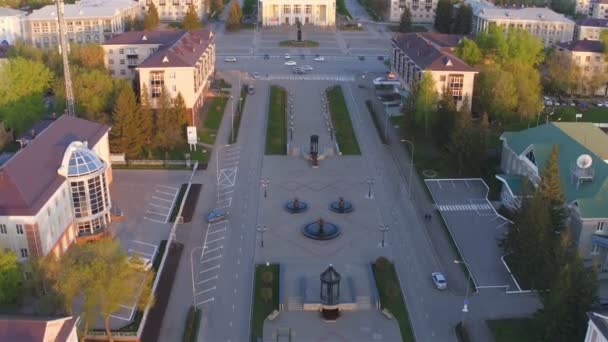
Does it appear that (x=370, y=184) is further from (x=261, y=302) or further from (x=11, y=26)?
(x=11, y=26)

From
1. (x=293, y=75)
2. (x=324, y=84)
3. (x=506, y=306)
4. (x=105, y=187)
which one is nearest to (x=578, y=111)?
(x=324, y=84)

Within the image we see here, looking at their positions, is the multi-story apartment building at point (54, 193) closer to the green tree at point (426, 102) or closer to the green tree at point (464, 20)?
the green tree at point (426, 102)

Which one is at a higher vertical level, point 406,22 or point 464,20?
point 464,20

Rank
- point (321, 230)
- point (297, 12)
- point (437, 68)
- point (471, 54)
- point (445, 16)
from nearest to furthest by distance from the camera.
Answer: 1. point (321, 230)
2. point (437, 68)
3. point (471, 54)
4. point (445, 16)
5. point (297, 12)

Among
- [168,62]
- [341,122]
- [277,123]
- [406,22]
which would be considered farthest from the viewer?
[406,22]

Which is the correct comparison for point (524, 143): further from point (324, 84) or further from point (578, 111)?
point (324, 84)

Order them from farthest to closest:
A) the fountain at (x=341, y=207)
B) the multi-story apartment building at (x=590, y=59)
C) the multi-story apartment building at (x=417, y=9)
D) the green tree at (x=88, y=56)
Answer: the multi-story apartment building at (x=417, y=9) < the multi-story apartment building at (x=590, y=59) < the green tree at (x=88, y=56) < the fountain at (x=341, y=207)

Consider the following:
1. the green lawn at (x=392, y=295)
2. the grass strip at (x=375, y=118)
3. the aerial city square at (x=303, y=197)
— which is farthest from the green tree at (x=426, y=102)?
the green lawn at (x=392, y=295)

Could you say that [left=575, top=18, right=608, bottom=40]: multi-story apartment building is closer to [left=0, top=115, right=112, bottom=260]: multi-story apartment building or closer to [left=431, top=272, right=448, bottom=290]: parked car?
[left=431, top=272, right=448, bottom=290]: parked car

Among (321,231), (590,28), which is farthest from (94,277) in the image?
(590,28)
